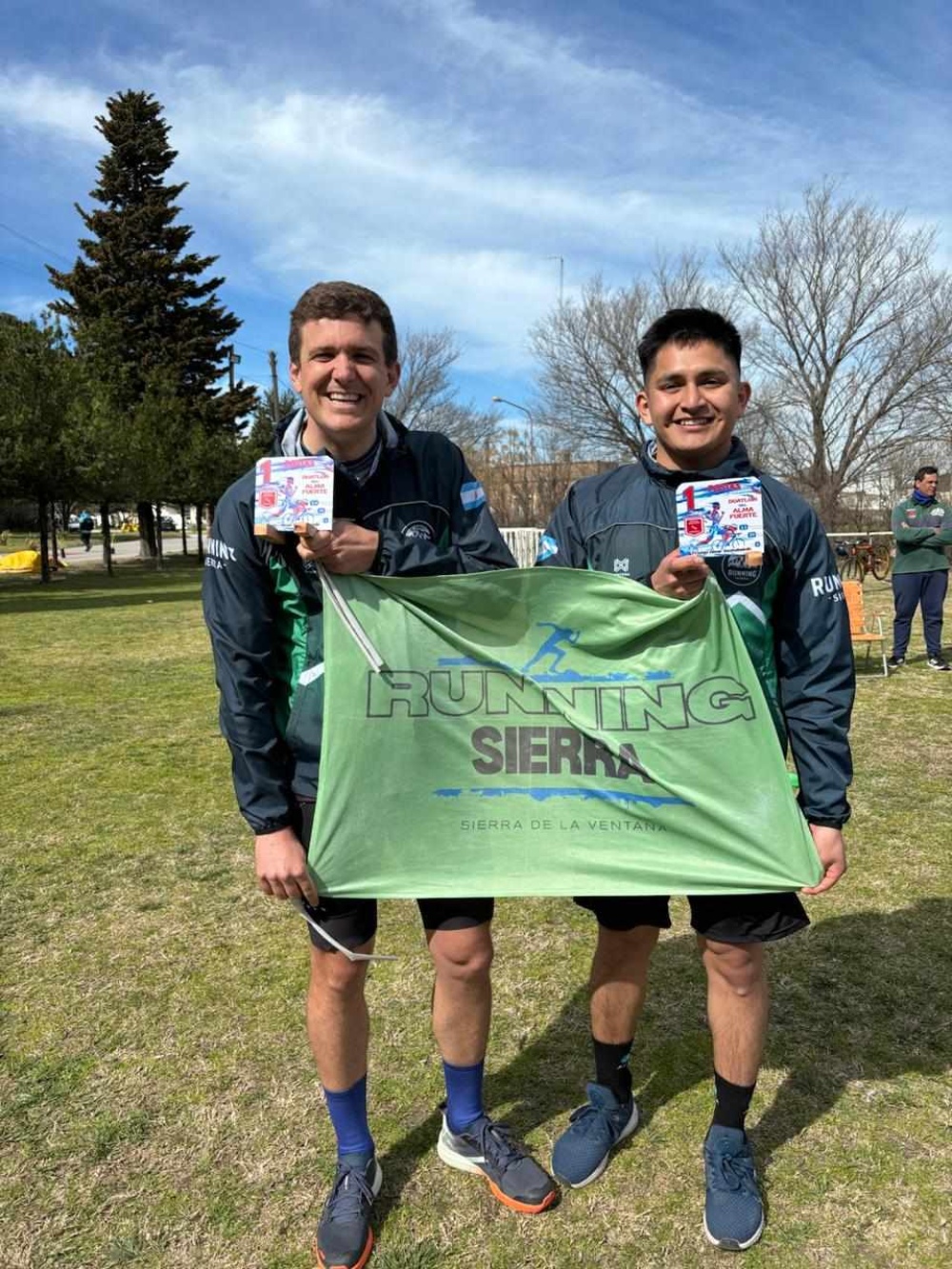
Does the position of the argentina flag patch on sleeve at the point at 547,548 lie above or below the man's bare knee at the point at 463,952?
above

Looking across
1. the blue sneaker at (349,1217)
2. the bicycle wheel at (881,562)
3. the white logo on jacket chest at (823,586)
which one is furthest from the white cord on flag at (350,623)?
the bicycle wheel at (881,562)

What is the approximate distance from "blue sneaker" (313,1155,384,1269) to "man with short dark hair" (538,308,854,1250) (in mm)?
860

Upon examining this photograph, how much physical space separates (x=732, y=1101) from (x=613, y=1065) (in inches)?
13.9

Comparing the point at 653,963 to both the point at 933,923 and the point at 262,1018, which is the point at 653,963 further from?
the point at 262,1018

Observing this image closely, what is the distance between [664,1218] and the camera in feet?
7.62

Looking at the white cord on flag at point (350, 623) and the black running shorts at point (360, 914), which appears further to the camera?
the black running shorts at point (360, 914)

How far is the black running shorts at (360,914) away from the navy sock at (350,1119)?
0.42 metres

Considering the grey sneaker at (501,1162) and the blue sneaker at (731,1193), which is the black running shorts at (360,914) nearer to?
the grey sneaker at (501,1162)

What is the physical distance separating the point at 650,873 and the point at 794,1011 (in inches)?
59.2

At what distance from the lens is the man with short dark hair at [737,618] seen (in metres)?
2.22

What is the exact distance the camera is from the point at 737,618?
222 cm

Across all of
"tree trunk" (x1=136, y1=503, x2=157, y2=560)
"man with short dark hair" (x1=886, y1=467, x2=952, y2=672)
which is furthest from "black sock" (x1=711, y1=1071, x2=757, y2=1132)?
"tree trunk" (x1=136, y1=503, x2=157, y2=560)

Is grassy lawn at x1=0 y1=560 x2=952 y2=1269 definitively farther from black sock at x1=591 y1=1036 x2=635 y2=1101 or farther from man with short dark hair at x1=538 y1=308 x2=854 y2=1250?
man with short dark hair at x1=538 y1=308 x2=854 y2=1250

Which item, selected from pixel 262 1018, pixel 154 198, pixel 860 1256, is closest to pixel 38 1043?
pixel 262 1018
